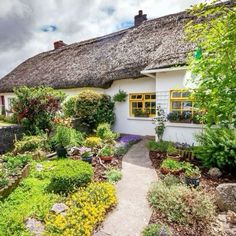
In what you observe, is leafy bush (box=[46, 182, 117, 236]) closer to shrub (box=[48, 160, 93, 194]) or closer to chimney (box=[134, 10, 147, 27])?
shrub (box=[48, 160, 93, 194])

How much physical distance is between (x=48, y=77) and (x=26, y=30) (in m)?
7.40

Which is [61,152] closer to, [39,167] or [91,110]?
[39,167]

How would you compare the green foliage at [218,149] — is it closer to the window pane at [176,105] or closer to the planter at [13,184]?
the window pane at [176,105]

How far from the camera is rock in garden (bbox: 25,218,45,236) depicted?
404cm

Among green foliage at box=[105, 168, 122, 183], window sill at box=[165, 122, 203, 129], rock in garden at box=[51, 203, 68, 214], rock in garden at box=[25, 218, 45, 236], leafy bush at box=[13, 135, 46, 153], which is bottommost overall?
rock in garden at box=[25, 218, 45, 236]

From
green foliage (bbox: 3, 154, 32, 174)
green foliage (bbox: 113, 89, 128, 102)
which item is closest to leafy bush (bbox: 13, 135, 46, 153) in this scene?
green foliage (bbox: 3, 154, 32, 174)

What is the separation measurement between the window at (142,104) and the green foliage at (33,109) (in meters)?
4.09

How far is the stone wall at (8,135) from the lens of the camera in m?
9.05

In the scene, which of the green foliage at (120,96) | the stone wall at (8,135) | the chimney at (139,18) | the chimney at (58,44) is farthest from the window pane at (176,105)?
the chimney at (58,44)

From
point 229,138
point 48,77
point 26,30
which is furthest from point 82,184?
point 48,77

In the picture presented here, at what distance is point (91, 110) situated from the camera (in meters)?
11.1

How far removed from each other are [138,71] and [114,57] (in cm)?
289

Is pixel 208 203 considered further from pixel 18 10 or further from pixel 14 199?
pixel 18 10

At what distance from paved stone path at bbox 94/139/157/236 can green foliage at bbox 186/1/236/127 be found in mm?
2390
